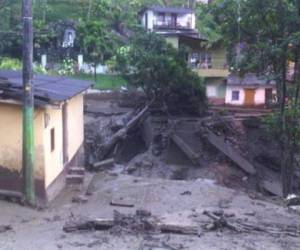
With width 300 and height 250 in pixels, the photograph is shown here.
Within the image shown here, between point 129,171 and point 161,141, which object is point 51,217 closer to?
point 129,171

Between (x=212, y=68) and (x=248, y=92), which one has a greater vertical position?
(x=212, y=68)

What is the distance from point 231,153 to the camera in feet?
90.3

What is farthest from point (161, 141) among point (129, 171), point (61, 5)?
point (61, 5)

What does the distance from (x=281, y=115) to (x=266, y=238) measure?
1297cm

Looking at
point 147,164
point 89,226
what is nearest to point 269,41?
point 147,164

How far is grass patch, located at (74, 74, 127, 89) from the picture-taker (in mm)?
45269

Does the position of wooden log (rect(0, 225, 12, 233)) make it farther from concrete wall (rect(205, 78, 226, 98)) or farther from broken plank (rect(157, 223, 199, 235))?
concrete wall (rect(205, 78, 226, 98))

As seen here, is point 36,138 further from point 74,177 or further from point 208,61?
point 208,61

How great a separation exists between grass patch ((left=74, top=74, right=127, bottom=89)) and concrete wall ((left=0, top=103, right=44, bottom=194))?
1162 inches

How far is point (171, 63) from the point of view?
104 ft

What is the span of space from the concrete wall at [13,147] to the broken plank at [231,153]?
1414cm

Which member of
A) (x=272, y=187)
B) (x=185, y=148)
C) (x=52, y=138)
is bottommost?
(x=272, y=187)

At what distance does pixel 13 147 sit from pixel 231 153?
14.7 metres

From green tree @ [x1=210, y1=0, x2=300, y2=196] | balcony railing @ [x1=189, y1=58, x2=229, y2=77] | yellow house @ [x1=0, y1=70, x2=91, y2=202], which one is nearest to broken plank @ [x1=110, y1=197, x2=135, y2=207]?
yellow house @ [x1=0, y1=70, x2=91, y2=202]
